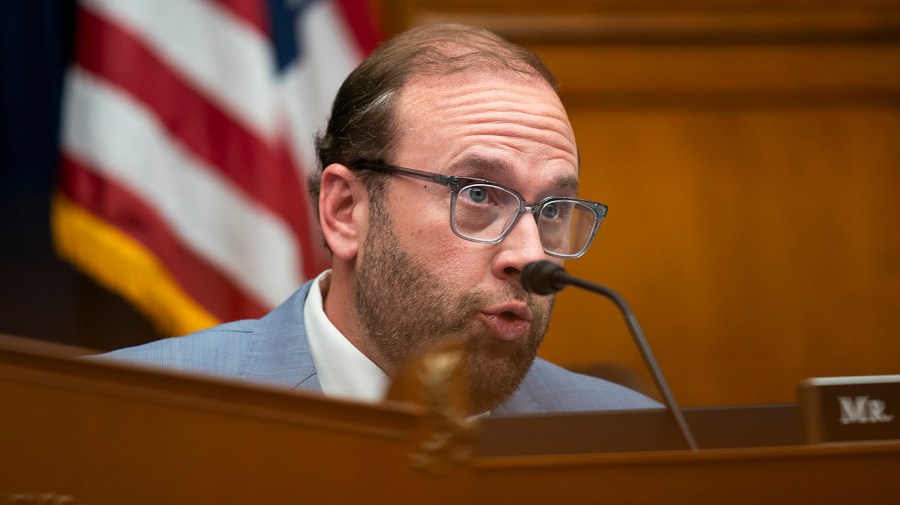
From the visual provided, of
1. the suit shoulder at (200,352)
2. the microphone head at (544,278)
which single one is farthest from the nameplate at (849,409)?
the suit shoulder at (200,352)

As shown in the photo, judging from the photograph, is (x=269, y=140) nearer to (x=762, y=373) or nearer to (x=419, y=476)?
(x=762, y=373)

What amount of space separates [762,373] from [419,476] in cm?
247

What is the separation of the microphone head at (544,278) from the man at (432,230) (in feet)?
0.50

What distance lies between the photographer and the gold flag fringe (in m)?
2.61

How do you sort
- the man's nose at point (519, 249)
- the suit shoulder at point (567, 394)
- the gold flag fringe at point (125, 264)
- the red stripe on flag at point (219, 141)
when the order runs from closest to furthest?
the man's nose at point (519, 249), the suit shoulder at point (567, 394), the gold flag fringe at point (125, 264), the red stripe on flag at point (219, 141)

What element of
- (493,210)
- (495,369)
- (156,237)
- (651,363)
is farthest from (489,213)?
(156,237)

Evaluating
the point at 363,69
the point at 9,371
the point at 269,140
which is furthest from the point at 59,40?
the point at 9,371

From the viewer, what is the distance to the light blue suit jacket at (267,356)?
1.71 metres

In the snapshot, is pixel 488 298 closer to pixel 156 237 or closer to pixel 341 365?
pixel 341 365

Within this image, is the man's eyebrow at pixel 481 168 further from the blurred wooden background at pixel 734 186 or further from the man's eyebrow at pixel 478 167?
the blurred wooden background at pixel 734 186

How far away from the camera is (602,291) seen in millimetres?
1365

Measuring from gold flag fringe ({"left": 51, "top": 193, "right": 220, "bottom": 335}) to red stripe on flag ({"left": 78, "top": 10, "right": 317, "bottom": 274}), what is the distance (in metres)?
0.31

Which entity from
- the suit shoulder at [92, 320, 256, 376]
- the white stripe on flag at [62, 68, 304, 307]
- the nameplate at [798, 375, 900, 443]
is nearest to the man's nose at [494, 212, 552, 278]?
the suit shoulder at [92, 320, 256, 376]

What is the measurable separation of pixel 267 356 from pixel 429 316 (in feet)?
0.94
